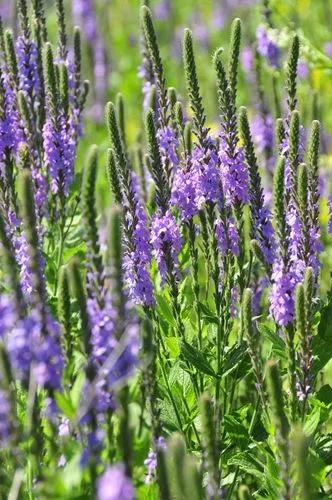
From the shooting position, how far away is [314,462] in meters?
3.38

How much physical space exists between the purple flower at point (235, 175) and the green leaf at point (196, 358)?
2.12 feet

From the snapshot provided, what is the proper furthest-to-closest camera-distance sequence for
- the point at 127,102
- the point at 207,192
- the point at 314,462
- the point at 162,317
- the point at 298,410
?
the point at 127,102 → the point at 162,317 → the point at 207,192 → the point at 298,410 → the point at 314,462

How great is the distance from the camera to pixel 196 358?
3.78 meters

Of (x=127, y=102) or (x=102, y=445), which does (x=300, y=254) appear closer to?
(x=102, y=445)

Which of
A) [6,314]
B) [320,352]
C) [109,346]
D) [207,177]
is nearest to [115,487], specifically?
[109,346]

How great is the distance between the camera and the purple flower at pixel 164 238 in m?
3.87

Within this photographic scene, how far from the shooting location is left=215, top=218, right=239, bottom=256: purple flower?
3.98 m

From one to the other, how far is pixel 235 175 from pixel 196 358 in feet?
2.58

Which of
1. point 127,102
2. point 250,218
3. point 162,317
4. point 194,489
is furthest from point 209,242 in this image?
point 127,102

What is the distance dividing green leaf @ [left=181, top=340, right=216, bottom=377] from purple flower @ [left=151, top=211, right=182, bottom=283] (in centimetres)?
34

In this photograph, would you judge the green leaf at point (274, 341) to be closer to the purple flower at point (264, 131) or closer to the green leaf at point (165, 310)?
the green leaf at point (165, 310)

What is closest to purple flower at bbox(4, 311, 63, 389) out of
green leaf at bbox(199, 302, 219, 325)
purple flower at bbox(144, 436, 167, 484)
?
purple flower at bbox(144, 436, 167, 484)

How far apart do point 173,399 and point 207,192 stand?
87 centimetres

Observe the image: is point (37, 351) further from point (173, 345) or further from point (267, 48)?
point (267, 48)
